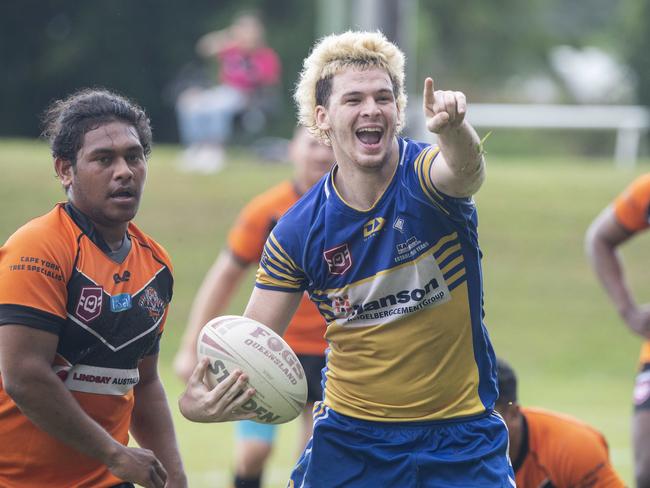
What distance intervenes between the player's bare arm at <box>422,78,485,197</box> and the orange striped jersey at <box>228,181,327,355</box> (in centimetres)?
289

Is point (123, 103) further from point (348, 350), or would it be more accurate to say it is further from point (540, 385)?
point (540, 385)

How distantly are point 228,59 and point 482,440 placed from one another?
49.7ft

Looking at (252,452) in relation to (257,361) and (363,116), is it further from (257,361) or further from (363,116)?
(363,116)

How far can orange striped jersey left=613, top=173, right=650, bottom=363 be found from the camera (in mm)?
6594

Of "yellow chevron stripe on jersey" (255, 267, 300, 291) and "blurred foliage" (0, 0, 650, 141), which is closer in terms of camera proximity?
"yellow chevron stripe on jersey" (255, 267, 300, 291)

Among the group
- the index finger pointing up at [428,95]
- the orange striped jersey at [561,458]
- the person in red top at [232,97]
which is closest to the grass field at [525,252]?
the person in red top at [232,97]

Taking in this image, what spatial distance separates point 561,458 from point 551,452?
0.16 ft

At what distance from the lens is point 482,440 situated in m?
4.32

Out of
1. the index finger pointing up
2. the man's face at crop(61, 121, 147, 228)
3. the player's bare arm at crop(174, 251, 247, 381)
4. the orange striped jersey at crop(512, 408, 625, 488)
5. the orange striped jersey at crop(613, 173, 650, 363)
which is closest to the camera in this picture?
the index finger pointing up

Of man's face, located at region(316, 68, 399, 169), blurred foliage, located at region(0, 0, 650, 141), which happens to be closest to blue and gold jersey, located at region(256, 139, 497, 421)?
man's face, located at region(316, 68, 399, 169)

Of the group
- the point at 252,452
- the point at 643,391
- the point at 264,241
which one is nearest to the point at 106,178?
the point at 264,241

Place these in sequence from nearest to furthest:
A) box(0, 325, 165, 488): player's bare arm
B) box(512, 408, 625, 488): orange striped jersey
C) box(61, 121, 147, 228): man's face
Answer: box(0, 325, 165, 488): player's bare arm
box(61, 121, 147, 228): man's face
box(512, 408, 625, 488): orange striped jersey

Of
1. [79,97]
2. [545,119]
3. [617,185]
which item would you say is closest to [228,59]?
[617,185]

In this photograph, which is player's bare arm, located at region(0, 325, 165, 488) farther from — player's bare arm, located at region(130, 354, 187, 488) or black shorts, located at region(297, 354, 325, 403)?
black shorts, located at region(297, 354, 325, 403)
